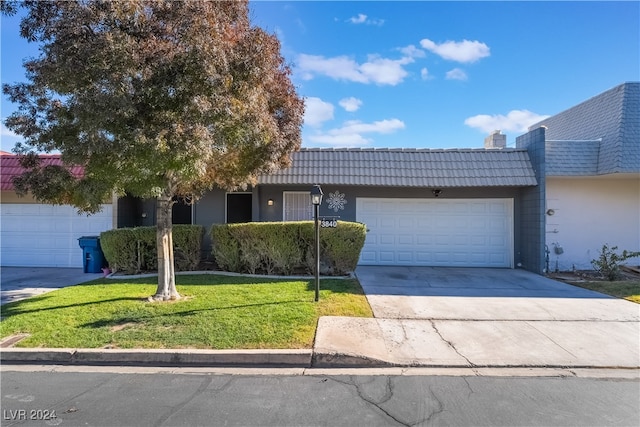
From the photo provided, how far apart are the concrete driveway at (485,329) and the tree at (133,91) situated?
365 centimetres

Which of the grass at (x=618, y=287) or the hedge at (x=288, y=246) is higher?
the hedge at (x=288, y=246)

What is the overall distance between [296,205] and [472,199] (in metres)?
5.69

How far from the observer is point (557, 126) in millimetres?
15539

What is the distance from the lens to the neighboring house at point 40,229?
39.9ft

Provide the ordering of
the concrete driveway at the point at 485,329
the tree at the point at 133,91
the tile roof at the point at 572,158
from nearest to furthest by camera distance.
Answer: the concrete driveway at the point at 485,329
the tree at the point at 133,91
the tile roof at the point at 572,158

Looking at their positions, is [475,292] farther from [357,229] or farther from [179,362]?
[179,362]

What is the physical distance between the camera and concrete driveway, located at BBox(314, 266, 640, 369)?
5016 mm

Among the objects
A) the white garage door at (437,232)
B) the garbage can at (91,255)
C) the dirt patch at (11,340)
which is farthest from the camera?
the white garage door at (437,232)

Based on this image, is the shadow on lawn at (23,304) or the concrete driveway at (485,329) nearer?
the concrete driveway at (485,329)

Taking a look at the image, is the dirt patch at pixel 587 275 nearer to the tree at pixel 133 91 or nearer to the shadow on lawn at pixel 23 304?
the tree at pixel 133 91

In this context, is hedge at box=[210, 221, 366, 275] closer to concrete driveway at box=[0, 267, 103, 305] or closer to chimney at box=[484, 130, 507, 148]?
concrete driveway at box=[0, 267, 103, 305]

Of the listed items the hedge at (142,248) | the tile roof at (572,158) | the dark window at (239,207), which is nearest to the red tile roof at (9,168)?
the hedge at (142,248)

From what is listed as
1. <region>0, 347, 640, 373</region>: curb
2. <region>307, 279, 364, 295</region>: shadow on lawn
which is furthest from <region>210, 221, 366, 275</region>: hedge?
<region>0, 347, 640, 373</region>: curb

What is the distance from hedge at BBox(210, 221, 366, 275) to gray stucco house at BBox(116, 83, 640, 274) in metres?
2.21
